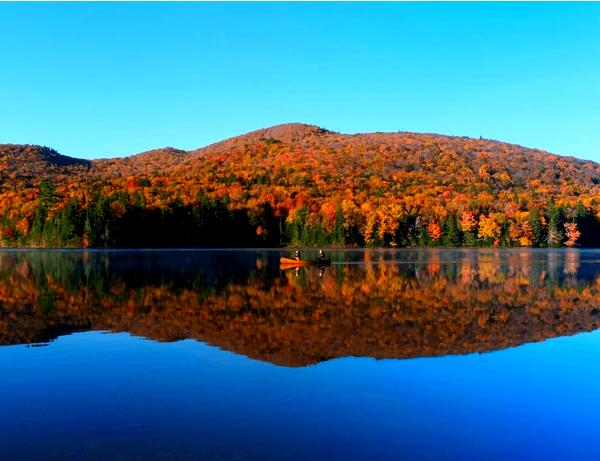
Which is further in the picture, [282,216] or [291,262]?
[282,216]

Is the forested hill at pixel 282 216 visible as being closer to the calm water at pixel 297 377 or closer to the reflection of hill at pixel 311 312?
the reflection of hill at pixel 311 312

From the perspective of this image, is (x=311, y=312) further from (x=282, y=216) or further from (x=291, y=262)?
(x=282, y=216)

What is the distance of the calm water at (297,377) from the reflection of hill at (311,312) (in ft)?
0.49

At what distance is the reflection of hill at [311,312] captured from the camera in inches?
915

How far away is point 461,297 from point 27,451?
30.2 m

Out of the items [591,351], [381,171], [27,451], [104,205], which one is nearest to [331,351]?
[591,351]

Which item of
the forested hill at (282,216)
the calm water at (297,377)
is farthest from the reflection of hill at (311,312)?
the forested hill at (282,216)

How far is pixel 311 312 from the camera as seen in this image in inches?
1201

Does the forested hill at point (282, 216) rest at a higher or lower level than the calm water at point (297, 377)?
higher

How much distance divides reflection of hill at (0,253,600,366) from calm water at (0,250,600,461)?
0.49ft

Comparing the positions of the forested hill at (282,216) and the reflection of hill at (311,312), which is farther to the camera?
the forested hill at (282,216)

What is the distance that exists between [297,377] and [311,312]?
1258 centimetres

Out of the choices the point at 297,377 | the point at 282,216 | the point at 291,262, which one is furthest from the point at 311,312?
the point at 282,216

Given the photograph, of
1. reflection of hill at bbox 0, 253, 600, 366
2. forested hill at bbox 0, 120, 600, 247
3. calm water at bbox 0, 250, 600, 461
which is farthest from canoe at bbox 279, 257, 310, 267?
forested hill at bbox 0, 120, 600, 247
